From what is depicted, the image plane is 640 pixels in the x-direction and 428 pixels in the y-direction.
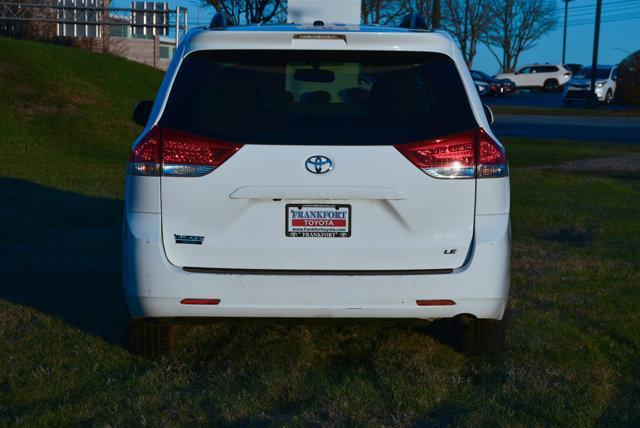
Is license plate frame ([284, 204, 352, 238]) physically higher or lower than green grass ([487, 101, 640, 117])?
higher

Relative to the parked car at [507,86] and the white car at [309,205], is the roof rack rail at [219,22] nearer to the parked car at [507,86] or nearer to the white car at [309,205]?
the white car at [309,205]

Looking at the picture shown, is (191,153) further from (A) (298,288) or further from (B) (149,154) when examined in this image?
(A) (298,288)

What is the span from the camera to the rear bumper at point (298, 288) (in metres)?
4.83

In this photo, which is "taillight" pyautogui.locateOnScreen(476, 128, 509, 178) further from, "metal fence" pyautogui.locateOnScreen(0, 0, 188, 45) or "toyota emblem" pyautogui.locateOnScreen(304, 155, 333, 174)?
"metal fence" pyautogui.locateOnScreen(0, 0, 188, 45)

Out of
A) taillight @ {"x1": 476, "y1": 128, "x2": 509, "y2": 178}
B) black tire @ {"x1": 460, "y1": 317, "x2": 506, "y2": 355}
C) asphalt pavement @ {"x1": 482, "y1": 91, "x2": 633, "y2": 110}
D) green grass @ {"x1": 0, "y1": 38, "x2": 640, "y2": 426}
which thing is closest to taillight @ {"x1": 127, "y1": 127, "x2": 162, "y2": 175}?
green grass @ {"x1": 0, "y1": 38, "x2": 640, "y2": 426}

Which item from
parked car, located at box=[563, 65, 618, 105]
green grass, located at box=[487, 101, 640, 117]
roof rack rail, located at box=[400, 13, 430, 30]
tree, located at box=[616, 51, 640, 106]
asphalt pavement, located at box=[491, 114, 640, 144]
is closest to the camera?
roof rack rail, located at box=[400, 13, 430, 30]

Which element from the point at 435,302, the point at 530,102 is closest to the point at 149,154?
the point at 435,302

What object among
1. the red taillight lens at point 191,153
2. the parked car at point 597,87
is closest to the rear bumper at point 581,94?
the parked car at point 597,87

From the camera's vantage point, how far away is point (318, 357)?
5.56 m

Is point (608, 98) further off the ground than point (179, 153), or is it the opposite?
point (179, 153)

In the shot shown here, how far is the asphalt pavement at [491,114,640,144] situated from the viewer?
24.8 meters

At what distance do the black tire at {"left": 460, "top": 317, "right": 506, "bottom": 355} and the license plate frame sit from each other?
98 centimetres

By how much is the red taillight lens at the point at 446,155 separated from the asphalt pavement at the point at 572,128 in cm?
1926

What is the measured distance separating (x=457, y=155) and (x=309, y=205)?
748mm
